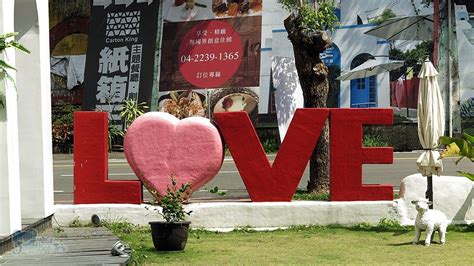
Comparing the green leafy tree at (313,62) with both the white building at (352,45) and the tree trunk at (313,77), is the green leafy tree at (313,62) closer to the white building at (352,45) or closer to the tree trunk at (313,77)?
the tree trunk at (313,77)

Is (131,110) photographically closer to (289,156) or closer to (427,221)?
(289,156)

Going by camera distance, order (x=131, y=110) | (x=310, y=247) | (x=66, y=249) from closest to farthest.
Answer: (x=66, y=249) → (x=310, y=247) → (x=131, y=110)

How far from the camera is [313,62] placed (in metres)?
17.2

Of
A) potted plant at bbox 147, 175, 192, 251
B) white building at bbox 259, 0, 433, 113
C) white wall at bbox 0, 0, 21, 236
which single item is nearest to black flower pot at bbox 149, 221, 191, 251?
potted plant at bbox 147, 175, 192, 251

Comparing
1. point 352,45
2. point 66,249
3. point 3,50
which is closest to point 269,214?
point 66,249

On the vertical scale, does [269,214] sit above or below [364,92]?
below

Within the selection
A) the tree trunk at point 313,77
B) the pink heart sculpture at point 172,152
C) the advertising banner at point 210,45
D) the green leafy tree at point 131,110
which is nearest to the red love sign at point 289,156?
the pink heart sculpture at point 172,152

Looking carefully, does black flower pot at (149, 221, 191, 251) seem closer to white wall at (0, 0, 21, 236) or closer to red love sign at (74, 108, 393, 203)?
white wall at (0, 0, 21, 236)

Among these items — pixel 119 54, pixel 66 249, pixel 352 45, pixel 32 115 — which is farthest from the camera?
pixel 119 54

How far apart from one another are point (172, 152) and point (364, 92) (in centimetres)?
1982

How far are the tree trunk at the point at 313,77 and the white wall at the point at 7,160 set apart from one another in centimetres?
720

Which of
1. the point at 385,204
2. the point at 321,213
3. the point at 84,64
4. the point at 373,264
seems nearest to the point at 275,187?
the point at 321,213

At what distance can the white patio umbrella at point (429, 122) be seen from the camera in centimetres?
1407

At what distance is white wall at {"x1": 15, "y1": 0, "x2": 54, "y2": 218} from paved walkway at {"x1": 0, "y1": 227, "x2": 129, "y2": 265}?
0.55 metres
